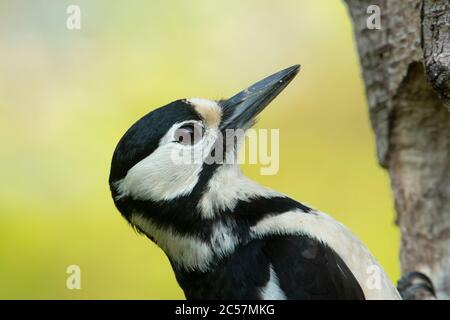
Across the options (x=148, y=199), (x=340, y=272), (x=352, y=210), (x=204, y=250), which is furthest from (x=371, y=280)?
(x=352, y=210)

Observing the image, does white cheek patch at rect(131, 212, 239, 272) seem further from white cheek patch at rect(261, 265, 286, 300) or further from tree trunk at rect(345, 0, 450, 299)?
tree trunk at rect(345, 0, 450, 299)

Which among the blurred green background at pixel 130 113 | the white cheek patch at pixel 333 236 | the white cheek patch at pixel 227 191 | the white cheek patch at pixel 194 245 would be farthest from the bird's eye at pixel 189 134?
the blurred green background at pixel 130 113

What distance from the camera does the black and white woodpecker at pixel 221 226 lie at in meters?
3.83

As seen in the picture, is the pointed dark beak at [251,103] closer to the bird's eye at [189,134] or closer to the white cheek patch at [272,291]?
the bird's eye at [189,134]

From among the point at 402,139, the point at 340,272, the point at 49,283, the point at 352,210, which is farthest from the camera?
the point at 352,210

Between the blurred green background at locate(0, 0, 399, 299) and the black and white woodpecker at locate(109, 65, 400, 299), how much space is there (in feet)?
6.93

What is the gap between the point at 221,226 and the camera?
3.94m

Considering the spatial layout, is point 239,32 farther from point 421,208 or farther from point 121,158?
point 121,158

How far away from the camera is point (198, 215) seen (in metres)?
3.97

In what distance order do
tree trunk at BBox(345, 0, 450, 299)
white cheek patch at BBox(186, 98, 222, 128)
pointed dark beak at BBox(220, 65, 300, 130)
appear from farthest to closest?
tree trunk at BBox(345, 0, 450, 299) → pointed dark beak at BBox(220, 65, 300, 130) → white cheek patch at BBox(186, 98, 222, 128)

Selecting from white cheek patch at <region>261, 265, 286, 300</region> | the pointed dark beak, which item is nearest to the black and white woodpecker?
white cheek patch at <region>261, 265, 286, 300</region>

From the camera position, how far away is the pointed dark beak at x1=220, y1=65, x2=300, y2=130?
429 centimetres

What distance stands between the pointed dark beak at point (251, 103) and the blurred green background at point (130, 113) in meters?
1.78

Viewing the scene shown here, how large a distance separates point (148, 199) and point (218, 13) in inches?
125
